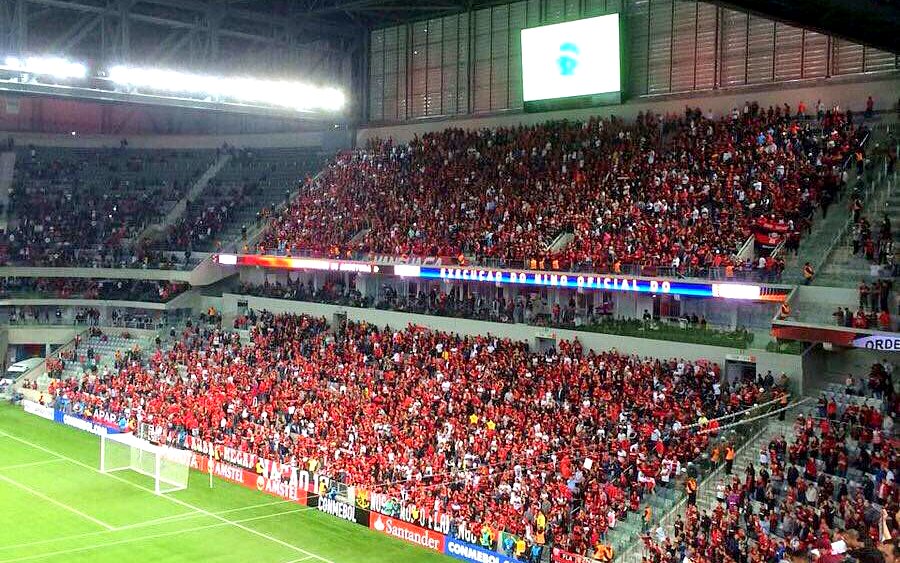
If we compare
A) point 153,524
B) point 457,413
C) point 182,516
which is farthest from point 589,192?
point 153,524

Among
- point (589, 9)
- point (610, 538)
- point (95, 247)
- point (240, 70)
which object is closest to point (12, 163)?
point (95, 247)

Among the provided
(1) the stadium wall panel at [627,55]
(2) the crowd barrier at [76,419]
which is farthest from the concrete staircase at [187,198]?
(2) the crowd barrier at [76,419]

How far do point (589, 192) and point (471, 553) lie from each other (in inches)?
645

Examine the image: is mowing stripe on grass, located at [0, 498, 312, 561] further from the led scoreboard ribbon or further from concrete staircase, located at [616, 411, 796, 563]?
the led scoreboard ribbon

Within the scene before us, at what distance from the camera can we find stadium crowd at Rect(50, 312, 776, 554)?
2662cm

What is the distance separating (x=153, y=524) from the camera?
29.9 metres

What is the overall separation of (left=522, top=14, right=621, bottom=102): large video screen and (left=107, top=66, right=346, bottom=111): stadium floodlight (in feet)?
33.1

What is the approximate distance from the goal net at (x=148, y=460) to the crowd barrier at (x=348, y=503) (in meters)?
1.13

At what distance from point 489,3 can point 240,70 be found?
1347cm

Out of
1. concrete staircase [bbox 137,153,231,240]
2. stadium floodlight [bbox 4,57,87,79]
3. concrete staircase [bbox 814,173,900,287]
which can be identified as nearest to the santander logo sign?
concrete staircase [bbox 814,173,900,287]

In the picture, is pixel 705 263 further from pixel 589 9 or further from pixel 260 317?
pixel 260 317

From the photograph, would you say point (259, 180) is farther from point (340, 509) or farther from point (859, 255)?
point (859, 255)

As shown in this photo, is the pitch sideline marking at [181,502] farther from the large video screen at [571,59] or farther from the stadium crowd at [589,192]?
the large video screen at [571,59]

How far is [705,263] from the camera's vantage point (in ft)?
101
